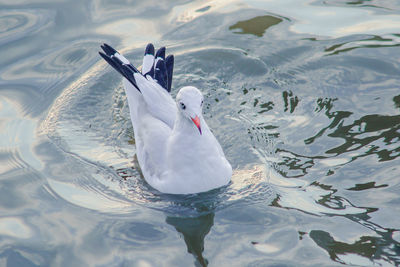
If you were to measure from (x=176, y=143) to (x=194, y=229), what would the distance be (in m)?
0.84

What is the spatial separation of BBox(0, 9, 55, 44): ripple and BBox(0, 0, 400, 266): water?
1.2 inches

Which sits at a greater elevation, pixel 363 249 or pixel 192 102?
pixel 192 102

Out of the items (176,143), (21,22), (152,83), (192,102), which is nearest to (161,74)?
(152,83)

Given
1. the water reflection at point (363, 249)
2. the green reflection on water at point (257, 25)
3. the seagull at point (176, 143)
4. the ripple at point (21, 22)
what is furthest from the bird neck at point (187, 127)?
the ripple at point (21, 22)

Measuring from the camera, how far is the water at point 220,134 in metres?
5.39

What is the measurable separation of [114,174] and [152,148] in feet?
1.68

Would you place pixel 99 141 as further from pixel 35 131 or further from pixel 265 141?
pixel 265 141

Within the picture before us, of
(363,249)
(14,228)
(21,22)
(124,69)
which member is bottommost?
(363,249)

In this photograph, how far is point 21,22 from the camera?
9.14 meters

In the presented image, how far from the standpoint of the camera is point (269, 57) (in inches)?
318

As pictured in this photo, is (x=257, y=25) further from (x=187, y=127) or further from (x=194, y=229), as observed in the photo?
(x=194, y=229)

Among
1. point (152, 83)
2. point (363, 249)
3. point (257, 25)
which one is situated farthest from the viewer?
point (257, 25)

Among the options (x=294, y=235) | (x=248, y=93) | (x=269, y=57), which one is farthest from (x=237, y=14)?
(x=294, y=235)

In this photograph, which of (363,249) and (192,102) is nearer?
(363,249)
